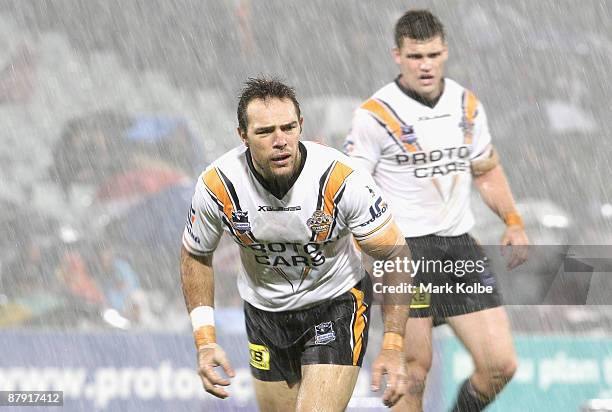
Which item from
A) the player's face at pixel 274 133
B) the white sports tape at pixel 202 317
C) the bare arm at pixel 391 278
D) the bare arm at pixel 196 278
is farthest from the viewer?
the bare arm at pixel 196 278

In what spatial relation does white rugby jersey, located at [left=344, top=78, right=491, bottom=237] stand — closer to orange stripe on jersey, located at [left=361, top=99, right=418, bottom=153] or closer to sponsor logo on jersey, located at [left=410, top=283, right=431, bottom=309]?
orange stripe on jersey, located at [left=361, top=99, right=418, bottom=153]

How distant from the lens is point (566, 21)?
13.9 m

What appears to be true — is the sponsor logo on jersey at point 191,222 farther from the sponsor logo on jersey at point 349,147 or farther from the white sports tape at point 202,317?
the sponsor logo on jersey at point 349,147

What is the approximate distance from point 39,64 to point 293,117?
900 cm

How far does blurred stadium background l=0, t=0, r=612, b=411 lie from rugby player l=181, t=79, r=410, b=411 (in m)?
2.84

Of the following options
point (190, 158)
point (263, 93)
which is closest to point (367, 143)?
point (263, 93)

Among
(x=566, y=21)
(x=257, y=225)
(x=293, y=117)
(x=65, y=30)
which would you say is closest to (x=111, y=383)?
(x=257, y=225)

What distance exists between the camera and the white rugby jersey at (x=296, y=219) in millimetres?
5223

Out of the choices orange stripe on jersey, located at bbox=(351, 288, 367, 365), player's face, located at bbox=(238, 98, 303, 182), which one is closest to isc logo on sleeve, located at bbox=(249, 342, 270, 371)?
orange stripe on jersey, located at bbox=(351, 288, 367, 365)

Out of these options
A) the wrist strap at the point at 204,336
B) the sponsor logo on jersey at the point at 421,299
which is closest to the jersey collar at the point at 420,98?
the sponsor logo on jersey at the point at 421,299

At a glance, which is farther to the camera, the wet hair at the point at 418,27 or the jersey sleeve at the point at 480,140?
the jersey sleeve at the point at 480,140

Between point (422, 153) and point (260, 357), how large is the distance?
74.2 inches

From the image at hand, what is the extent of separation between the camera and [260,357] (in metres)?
5.73

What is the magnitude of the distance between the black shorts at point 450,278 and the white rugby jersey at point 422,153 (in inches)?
3.2
